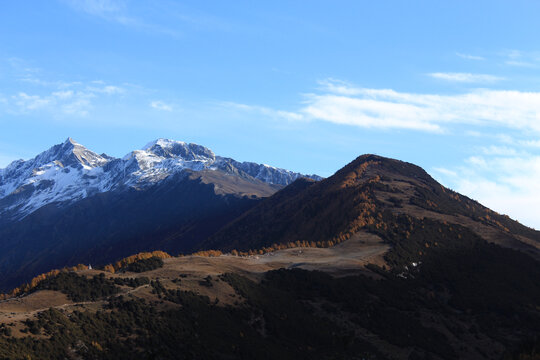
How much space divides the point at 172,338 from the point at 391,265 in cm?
10302

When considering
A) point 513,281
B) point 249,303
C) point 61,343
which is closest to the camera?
point 61,343

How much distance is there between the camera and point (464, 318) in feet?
525

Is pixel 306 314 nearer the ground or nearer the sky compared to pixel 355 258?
nearer the ground

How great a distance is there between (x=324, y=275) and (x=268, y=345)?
5245cm

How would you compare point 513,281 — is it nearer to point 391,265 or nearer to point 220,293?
point 391,265

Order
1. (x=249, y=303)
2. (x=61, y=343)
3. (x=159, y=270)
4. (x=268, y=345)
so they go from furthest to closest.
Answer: (x=159, y=270)
(x=249, y=303)
(x=268, y=345)
(x=61, y=343)

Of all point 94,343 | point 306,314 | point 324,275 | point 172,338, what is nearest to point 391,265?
point 324,275

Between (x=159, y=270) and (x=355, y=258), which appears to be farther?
(x=355, y=258)

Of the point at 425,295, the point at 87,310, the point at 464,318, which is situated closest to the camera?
the point at 87,310

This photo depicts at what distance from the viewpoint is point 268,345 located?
116875 mm

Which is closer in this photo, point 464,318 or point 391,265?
point 464,318

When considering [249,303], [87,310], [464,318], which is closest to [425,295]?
[464,318]

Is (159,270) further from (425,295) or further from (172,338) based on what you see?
(425,295)

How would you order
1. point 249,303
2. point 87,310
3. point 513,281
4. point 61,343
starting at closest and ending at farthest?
point 61,343 < point 87,310 < point 249,303 < point 513,281
